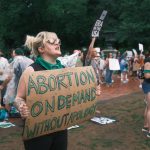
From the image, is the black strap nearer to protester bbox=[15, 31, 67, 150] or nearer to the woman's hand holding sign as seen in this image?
protester bbox=[15, 31, 67, 150]

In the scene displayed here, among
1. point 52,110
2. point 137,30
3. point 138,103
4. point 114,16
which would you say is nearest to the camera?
point 52,110

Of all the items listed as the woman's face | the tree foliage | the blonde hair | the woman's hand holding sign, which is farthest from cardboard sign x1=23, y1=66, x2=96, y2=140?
the tree foliage

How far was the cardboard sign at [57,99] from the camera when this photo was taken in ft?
9.93

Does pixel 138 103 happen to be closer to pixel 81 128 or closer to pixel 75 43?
pixel 81 128

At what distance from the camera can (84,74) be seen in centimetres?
347

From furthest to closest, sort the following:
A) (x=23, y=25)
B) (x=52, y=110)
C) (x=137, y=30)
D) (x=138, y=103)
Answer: (x=23, y=25), (x=137, y=30), (x=138, y=103), (x=52, y=110)

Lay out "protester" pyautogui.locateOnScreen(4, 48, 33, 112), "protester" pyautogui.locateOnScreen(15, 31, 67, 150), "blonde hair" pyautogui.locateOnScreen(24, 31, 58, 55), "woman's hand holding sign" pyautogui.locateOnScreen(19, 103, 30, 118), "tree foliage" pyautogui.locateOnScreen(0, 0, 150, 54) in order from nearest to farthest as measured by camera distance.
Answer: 1. "woman's hand holding sign" pyautogui.locateOnScreen(19, 103, 30, 118)
2. "protester" pyautogui.locateOnScreen(15, 31, 67, 150)
3. "blonde hair" pyautogui.locateOnScreen(24, 31, 58, 55)
4. "protester" pyautogui.locateOnScreen(4, 48, 33, 112)
5. "tree foliage" pyautogui.locateOnScreen(0, 0, 150, 54)

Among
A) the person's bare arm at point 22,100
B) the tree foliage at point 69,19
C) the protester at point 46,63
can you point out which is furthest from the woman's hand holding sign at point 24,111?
the tree foliage at point 69,19

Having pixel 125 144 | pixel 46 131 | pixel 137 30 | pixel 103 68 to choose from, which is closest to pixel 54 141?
pixel 46 131

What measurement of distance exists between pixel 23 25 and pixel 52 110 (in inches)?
1655

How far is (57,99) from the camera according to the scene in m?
3.15

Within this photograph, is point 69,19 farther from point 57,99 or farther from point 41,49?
point 57,99

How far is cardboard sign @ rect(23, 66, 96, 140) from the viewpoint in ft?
9.93

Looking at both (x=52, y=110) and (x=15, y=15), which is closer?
(x=52, y=110)
